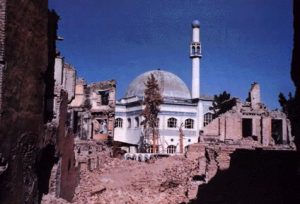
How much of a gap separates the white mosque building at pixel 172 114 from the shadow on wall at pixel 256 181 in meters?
27.5

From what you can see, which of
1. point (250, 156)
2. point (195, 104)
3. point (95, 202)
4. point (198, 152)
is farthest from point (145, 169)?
point (195, 104)

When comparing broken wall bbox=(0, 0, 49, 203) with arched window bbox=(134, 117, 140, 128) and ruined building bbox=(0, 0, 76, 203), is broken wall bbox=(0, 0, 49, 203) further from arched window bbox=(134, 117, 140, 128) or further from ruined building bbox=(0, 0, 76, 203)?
arched window bbox=(134, 117, 140, 128)

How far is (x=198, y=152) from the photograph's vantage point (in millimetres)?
26984

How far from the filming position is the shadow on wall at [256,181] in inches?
468

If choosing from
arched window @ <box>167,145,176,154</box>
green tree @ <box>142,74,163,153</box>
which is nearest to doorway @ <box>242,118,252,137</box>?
green tree @ <box>142,74,163,153</box>

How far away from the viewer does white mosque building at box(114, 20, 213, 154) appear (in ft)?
145

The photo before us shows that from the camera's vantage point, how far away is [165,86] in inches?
1933

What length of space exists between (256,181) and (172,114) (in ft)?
105

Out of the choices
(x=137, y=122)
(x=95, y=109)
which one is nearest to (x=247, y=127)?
(x=95, y=109)

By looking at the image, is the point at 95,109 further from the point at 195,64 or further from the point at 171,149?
the point at 195,64

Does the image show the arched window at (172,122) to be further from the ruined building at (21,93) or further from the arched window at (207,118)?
the ruined building at (21,93)

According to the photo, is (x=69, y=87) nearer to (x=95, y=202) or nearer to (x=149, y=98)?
(x=149, y=98)

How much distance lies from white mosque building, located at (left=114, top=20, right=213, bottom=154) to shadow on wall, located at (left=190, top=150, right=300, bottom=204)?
27.5 m

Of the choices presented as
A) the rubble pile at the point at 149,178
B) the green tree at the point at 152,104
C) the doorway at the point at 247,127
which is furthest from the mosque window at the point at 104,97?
the doorway at the point at 247,127
